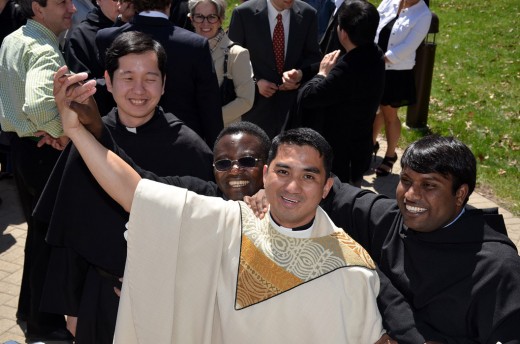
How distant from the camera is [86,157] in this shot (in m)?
3.04

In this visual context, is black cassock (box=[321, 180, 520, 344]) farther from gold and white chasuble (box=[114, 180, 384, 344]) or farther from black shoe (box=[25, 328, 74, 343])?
black shoe (box=[25, 328, 74, 343])

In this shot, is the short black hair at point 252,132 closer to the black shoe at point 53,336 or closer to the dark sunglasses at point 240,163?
the dark sunglasses at point 240,163

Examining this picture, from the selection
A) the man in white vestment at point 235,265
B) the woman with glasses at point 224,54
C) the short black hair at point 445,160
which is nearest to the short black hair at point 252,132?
the man in white vestment at point 235,265

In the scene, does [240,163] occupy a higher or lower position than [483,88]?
higher

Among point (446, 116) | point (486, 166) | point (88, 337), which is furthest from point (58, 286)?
point (446, 116)

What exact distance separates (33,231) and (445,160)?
2924mm

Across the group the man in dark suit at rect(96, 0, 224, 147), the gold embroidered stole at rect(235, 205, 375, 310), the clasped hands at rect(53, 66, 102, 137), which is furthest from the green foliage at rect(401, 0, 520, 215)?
the clasped hands at rect(53, 66, 102, 137)

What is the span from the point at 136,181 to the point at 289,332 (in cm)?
88

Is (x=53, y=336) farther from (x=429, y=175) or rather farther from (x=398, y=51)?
(x=398, y=51)

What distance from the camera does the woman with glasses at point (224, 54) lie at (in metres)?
6.08

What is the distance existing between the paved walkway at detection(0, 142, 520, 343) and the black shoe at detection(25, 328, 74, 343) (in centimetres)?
11

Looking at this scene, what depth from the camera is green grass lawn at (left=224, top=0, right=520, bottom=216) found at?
8766mm

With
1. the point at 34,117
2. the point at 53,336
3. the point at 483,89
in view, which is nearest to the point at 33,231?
the point at 53,336

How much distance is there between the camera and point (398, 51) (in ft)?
26.5
